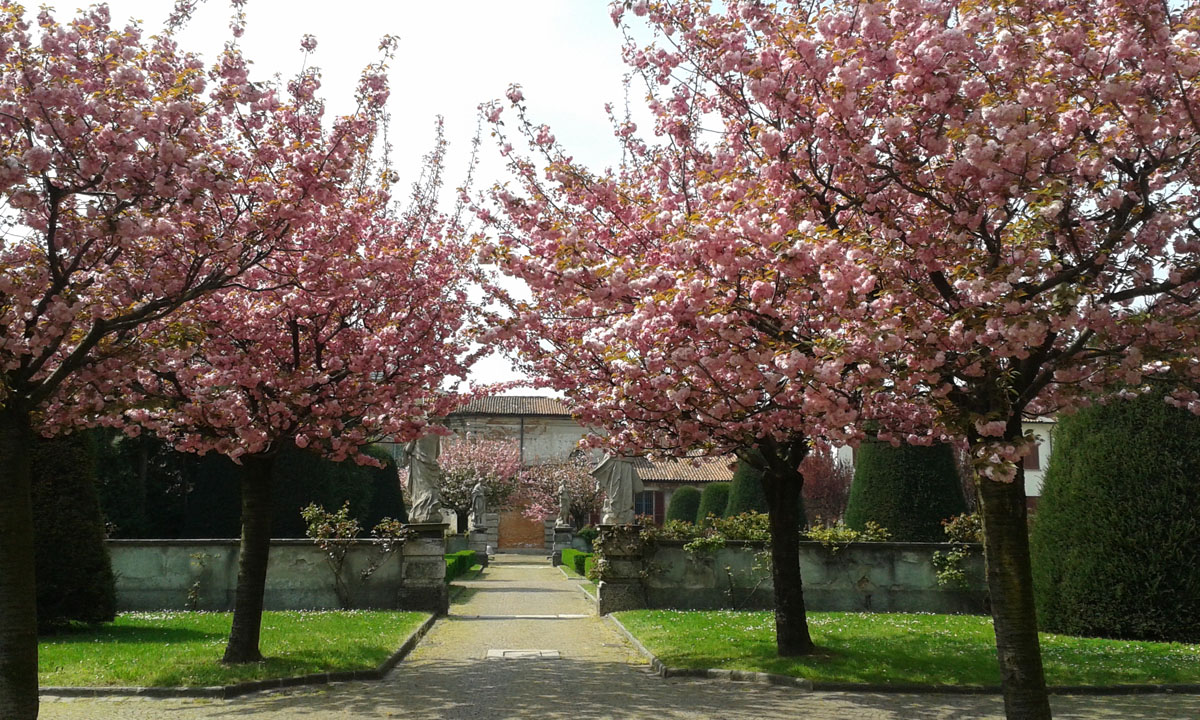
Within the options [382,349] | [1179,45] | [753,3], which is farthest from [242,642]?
[1179,45]

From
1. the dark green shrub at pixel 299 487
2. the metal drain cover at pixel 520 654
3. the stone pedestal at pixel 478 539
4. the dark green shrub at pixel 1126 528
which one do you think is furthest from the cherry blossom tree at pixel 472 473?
the dark green shrub at pixel 1126 528

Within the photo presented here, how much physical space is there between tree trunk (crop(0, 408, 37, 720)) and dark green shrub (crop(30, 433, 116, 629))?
7.04m

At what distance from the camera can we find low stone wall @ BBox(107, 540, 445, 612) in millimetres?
15781

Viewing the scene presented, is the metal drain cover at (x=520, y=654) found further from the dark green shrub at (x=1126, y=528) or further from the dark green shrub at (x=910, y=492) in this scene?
the dark green shrub at (x=910, y=492)

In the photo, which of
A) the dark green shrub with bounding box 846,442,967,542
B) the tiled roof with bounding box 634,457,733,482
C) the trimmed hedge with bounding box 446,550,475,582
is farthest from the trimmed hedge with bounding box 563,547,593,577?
the tiled roof with bounding box 634,457,733,482

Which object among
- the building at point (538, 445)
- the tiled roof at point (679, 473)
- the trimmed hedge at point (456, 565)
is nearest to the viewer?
the trimmed hedge at point (456, 565)

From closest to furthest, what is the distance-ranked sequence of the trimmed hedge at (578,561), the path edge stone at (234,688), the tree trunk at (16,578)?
the tree trunk at (16,578), the path edge stone at (234,688), the trimmed hedge at (578,561)

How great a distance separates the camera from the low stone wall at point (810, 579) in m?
16.1

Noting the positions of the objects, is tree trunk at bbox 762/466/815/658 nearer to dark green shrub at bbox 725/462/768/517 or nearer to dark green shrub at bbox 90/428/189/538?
dark green shrub at bbox 90/428/189/538

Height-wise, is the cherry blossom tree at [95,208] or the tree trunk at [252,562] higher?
the cherry blossom tree at [95,208]

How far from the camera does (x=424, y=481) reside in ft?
56.5

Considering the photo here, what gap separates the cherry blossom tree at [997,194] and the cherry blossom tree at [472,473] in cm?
3562

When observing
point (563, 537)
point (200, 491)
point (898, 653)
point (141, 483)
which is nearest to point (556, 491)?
point (563, 537)

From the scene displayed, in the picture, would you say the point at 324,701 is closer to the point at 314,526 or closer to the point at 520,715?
the point at 520,715
